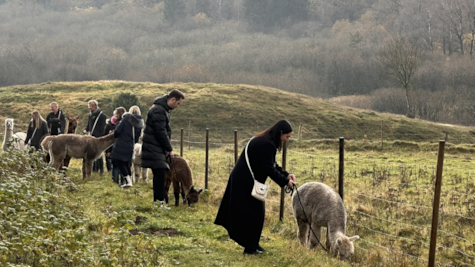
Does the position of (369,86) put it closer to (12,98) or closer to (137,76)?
(137,76)

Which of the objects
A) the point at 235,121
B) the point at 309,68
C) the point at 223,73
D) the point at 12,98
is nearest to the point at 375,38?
the point at 309,68

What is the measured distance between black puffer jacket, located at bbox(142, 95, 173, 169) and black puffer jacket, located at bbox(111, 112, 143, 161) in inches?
105

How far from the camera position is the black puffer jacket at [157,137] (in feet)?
33.5

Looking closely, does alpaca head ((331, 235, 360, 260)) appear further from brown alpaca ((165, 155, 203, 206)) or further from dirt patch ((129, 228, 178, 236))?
brown alpaca ((165, 155, 203, 206))

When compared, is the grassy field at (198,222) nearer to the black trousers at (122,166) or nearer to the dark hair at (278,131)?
the black trousers at (122,166)

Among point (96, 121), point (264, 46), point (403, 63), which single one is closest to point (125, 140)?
point (96, 121)

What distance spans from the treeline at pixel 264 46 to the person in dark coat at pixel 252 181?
59.1 meters

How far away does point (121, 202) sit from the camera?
11.4 metres

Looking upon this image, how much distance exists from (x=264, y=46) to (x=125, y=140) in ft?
369

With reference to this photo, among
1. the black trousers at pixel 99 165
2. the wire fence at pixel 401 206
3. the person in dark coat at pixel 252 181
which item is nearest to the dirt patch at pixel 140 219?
the person in dark coat at pixel 252 181

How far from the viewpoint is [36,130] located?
52.1 feet

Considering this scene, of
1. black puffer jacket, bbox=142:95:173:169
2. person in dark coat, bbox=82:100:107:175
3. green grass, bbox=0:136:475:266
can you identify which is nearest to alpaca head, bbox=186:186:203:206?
green grass, bbox=0:136:475:266

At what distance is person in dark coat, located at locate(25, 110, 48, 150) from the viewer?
15727 mm

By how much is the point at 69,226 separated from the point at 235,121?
1685 inches
